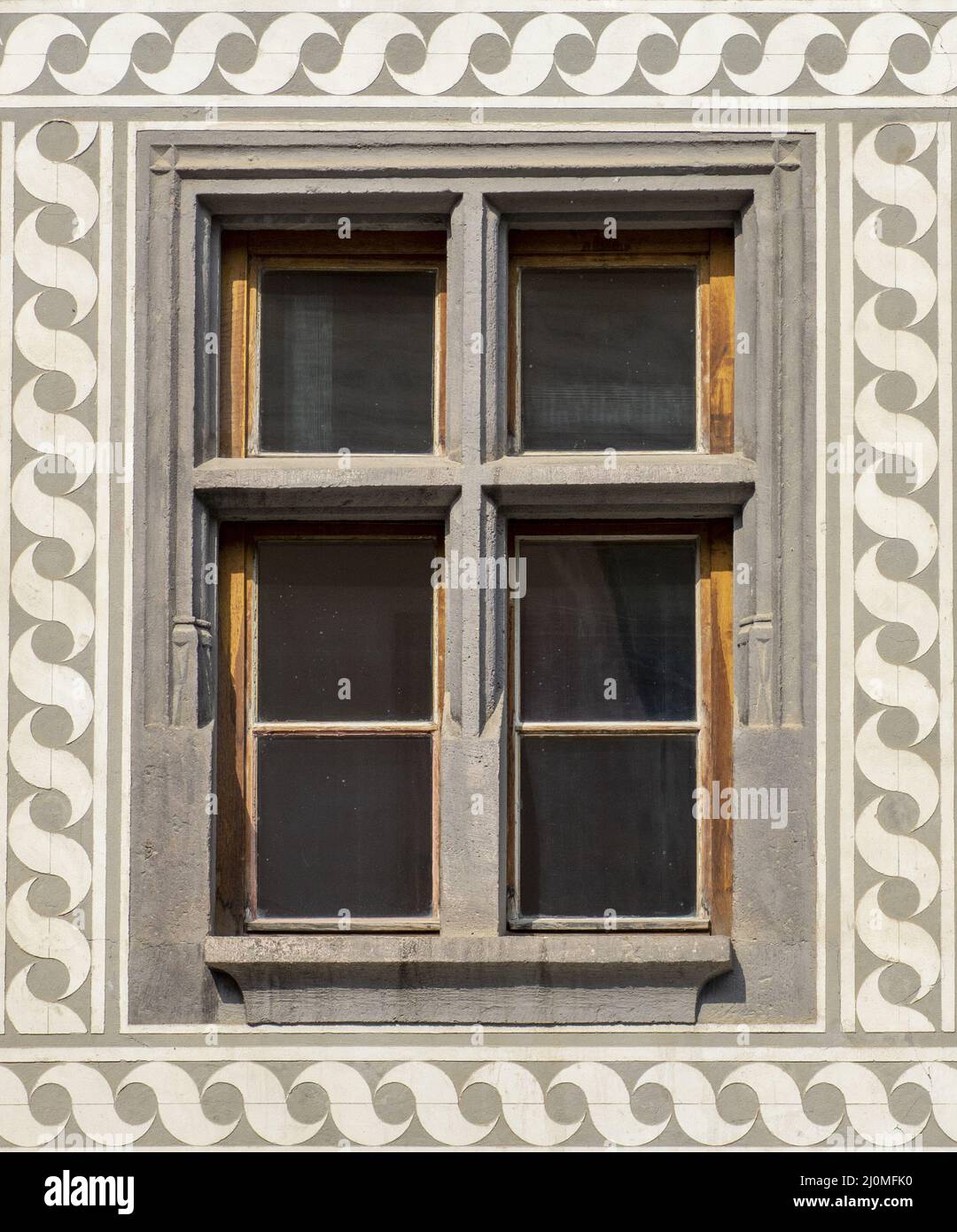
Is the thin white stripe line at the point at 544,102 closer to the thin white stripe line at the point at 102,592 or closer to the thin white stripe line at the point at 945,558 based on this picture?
the thin white stripe line at the point at 945,558

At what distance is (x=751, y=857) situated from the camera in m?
4.07

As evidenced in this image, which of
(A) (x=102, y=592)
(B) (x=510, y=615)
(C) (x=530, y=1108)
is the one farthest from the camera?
(B) (x=510, y=615)

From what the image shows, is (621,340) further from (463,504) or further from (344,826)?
(344,826)

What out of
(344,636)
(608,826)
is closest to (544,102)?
(344,636)

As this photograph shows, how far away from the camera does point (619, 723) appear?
166 inches

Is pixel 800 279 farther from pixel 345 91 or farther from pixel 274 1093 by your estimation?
pixel 274 1093

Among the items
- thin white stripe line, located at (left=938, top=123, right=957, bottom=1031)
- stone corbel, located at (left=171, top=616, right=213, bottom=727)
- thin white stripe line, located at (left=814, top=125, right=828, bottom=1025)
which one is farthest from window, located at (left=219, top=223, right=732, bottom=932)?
thin white stripe line, located at (left=938, top=123, right=957, bottom=1031)

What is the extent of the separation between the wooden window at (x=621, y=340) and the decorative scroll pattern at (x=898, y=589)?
401 millimetres

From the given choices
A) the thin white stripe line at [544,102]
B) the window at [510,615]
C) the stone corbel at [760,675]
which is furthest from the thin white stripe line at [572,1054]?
the thin white stripe line at [544,102]

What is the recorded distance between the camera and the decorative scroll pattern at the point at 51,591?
407cm

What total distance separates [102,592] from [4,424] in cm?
53

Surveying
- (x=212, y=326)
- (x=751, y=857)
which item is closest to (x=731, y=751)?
(x=751, y=857)

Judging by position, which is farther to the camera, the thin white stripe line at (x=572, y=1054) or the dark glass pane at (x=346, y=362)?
the dark glass pane at (x=346, y=362)

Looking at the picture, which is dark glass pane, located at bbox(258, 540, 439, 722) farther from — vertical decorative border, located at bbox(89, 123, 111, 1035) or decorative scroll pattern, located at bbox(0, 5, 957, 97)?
decorative scroll pattern, located at bbox(0, 5, 957, 97)
